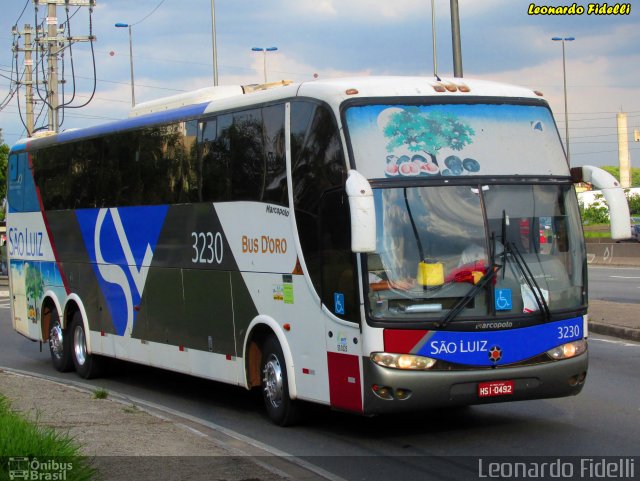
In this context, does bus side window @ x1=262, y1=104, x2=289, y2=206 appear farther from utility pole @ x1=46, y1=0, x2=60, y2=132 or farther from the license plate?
utility pole @ x1=46, y1=0, x2=60, y2=132

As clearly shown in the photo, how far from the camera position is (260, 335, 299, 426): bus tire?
36.0ft

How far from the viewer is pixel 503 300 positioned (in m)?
9.62

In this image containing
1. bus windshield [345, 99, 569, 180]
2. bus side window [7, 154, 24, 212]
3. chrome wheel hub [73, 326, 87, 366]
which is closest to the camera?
bus windshield [345, 99, 569, 180]

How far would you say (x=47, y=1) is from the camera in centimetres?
3681

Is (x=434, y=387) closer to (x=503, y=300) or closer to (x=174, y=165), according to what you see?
(x=503, y=300)

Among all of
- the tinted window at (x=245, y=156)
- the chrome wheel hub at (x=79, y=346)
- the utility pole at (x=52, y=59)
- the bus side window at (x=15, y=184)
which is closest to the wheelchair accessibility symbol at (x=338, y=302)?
the tinted window at (x=245, y=156)

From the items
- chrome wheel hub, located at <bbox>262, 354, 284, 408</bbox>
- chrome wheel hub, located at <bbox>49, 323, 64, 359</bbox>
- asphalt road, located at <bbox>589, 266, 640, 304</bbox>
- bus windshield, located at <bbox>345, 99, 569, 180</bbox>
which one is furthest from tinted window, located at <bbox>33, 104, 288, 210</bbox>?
asphalt road, located at <bbox>589, 266, 640, 304</bbox>

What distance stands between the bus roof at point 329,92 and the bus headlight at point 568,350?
2.45 m

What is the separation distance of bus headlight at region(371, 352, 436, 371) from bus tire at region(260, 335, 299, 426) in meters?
1.65

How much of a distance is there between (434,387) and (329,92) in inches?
114

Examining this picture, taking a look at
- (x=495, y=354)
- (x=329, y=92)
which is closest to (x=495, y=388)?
(x=495, y=354)

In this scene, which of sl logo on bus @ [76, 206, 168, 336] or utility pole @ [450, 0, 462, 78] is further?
utility pole @ [450, 0, 462, 78]

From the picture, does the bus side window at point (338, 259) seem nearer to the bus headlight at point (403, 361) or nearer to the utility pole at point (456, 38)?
the bus headlight at point (403, 361)

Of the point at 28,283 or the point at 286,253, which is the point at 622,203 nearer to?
the point at 286,253
